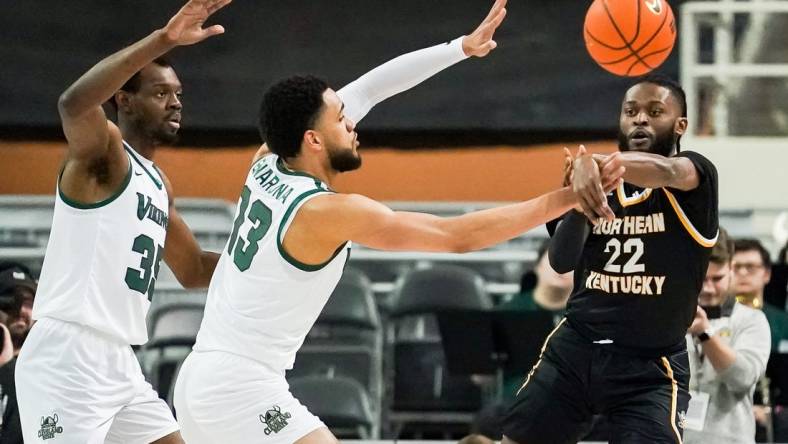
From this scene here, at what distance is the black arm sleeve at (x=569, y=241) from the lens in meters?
5.30

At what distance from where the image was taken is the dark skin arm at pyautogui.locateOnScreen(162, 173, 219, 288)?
5.75 meters

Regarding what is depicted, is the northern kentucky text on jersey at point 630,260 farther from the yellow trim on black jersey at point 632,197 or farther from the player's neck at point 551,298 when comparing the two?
the player's neck at point 551,298

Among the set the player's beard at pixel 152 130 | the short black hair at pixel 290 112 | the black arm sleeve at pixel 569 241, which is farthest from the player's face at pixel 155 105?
the black arm sleeve at pixel 569 241

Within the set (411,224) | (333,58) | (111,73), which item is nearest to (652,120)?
(411,224)

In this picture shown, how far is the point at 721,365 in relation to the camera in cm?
655

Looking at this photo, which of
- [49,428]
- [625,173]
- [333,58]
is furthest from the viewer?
[333,58]

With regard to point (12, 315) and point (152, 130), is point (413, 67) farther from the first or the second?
point (12, 315)

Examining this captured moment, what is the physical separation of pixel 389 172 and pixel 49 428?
20.5 ft

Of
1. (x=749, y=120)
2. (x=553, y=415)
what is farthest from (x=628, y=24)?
(x=749, y=120)

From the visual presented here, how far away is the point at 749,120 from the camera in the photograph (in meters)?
11.3

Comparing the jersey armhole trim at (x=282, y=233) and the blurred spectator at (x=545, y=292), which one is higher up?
the jersey armhole trim at (x=282, y=233)

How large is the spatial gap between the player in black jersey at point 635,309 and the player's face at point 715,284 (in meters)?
1.50

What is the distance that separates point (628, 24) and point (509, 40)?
13.4ft

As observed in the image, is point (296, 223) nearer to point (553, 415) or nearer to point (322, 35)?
point (553, 415)
